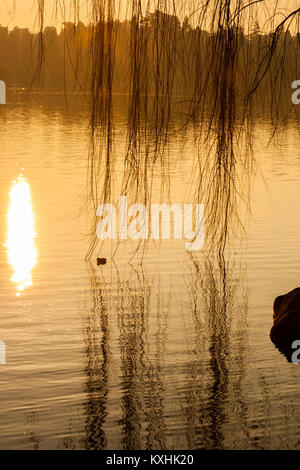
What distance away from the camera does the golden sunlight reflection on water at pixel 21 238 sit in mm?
11945

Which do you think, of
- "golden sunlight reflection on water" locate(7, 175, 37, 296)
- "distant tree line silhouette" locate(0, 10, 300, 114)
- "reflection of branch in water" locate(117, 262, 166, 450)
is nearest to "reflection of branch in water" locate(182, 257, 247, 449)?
"reflection of branch in water" locate(117, 262, 166, 450)

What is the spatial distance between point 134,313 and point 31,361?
74.7 inches

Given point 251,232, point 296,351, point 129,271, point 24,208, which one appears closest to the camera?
point 296,351

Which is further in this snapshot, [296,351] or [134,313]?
[134,313]

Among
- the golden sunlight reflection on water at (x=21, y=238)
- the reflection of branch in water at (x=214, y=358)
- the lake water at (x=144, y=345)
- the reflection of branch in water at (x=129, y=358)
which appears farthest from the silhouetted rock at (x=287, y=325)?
the golden sunlight reflection on water at (x=21, y=238)

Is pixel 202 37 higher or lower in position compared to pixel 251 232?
higher

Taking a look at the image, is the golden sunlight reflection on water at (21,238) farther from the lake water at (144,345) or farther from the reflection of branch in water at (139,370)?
the reflection of branch in water at (139,370)

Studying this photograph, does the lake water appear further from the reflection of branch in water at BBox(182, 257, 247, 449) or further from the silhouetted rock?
the silhouetted rock

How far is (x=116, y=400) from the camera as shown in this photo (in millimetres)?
7227

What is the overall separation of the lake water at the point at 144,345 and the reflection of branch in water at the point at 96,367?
0.04 ft

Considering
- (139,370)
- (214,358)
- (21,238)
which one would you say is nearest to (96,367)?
(139,370)

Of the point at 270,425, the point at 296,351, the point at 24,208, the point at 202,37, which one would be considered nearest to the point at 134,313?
the point at 296,351

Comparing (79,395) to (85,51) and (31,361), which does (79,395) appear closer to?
(31,361)

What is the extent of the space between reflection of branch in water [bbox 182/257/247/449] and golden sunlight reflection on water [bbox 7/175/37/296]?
2.16 metres
